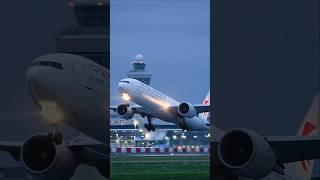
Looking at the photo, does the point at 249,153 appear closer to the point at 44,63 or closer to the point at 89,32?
the point at 89,32

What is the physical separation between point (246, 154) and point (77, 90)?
4.11 meters

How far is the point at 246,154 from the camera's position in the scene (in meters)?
9.98

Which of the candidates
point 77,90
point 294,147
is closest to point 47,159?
point 77,90

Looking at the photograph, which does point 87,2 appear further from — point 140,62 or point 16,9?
point 140,62

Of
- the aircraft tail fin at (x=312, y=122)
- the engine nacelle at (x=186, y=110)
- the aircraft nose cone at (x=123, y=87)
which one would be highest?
the aircraft nose cone at (x=123, y=87)

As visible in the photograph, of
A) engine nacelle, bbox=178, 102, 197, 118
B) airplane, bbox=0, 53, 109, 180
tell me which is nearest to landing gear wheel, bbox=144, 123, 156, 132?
engine nacelle, bbox=178, 102, 197, 118

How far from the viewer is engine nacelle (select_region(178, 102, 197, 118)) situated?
108 feet

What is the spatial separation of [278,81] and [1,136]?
399 centimetres

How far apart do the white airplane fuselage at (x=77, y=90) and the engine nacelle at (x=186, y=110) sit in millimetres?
20379

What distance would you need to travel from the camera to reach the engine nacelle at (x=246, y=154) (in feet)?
31.4

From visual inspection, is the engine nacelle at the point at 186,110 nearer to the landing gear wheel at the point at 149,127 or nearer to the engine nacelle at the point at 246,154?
the landing gear wheel at the point at 149,127

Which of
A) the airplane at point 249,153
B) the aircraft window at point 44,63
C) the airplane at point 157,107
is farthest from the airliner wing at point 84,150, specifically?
the airplane at point 157,107

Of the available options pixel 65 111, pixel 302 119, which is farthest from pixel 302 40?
pixel 65 111

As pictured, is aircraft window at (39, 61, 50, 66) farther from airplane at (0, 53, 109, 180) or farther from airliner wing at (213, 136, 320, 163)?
airliner wing at (213, 136, 320, 163)
